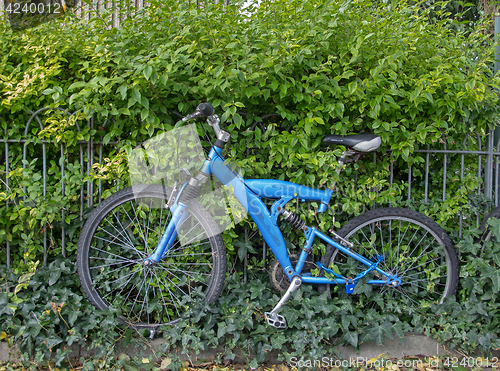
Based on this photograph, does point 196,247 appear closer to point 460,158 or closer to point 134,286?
point 134,286

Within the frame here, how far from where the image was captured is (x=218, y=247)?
2.18 metres

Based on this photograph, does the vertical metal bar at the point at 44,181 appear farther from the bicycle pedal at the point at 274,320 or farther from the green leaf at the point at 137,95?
the bicycle pedal at the point at 274,320

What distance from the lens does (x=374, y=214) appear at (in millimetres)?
2328

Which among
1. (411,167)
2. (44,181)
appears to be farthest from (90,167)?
(411,167)

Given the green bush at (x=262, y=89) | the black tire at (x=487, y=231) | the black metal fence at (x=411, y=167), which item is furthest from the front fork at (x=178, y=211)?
the black tire at (x=487, y=231)

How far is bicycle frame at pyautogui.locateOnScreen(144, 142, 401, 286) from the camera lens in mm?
2178

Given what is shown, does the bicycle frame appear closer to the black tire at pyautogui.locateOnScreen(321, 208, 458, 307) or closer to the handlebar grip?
the black tire at pyautogui.locateOnScreen(321, 208, 458, 307)

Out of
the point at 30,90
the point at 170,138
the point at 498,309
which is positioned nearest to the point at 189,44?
the point at 170,138

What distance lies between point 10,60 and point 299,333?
312 centimetres

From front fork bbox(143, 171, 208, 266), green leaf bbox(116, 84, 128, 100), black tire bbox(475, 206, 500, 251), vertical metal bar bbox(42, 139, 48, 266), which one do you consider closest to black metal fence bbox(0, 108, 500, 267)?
vertical metal bar bbox(42, 139, 48, 266)

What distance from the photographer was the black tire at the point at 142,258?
2.21m

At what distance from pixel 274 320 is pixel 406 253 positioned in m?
1.29

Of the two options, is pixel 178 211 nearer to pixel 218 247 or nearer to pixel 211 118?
pixel 218 247

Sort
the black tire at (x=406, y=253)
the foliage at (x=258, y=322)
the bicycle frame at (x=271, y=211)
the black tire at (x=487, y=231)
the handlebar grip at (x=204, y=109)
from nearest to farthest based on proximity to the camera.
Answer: the handlebar grip at (x=204, y=109), the foliage at (x=258, y=322), the bicycle frame at (x=271, y=211), the black tire at (x=406, y=253), the black tire at (x=487, y=231)
